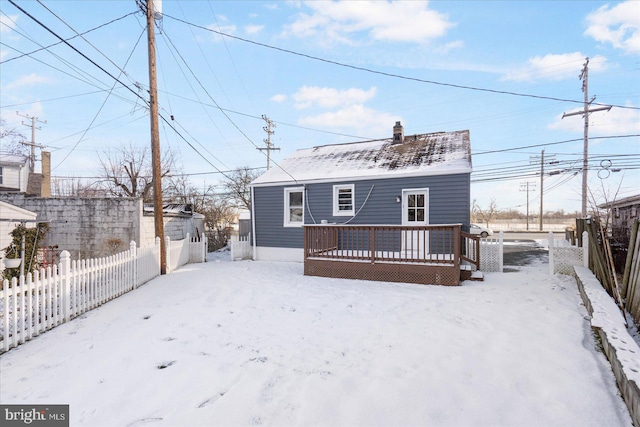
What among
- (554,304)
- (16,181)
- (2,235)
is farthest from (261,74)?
(16,181)

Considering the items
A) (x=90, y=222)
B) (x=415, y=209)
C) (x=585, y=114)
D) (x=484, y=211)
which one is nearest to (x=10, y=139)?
(x=90, y=222)

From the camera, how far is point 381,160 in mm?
10969

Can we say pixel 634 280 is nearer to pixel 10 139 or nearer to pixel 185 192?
pixel 185 192

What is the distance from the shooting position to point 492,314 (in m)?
4.74

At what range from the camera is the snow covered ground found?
2455 mm

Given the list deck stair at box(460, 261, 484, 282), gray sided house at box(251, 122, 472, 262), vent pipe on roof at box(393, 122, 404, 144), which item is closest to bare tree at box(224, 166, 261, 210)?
gray sided house at box(251, 122, 472, 262)

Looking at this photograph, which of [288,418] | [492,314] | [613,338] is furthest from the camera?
[492,314]

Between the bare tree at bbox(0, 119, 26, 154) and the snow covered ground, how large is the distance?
107 feet

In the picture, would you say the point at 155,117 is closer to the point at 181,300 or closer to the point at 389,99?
the point at 181,300

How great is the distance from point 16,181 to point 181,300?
21.2 metres

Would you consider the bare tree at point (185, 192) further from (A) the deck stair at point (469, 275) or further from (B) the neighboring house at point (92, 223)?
(A) the deck stair at point (469, 275)

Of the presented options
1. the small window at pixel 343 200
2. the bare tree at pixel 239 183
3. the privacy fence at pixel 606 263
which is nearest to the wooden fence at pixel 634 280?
the privacy fence at pixel 606 263

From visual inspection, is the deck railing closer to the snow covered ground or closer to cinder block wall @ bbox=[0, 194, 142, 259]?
the snow covered ground

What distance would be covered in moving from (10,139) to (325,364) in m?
39.1
